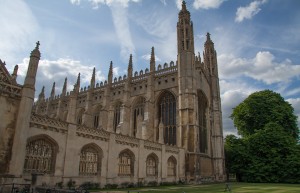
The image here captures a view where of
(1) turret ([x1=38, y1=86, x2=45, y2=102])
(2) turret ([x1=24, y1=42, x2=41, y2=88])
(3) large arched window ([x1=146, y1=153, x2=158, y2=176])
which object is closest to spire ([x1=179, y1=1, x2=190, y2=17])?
(3) large arched window ([x1=146, y1=153, x2=158, y2=176])

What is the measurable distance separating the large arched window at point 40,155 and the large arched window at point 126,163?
6.38m

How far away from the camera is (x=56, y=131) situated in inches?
587

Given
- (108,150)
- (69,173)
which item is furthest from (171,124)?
(69,173)

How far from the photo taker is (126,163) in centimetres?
2059

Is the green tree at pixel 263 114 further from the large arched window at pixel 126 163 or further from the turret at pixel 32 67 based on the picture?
the turret at pixel 32 67

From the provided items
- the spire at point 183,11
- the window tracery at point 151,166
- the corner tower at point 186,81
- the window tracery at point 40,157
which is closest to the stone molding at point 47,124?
the window tracery at point 40,157

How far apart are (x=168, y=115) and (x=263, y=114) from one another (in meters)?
14.7

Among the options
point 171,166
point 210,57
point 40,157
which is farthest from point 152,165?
point 210,57

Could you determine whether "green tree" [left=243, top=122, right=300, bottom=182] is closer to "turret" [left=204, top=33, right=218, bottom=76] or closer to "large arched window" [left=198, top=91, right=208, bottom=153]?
"large arched window" [left=198, top=91, right=208, bottom=153]

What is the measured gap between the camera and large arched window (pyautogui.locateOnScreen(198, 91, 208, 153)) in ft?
120

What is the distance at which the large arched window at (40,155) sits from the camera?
531 inches

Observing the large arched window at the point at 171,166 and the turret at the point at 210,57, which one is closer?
the large arched window at the point at 171,166

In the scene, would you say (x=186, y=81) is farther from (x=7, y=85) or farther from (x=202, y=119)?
(x=7, y=85)

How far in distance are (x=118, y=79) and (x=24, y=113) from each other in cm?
3061
